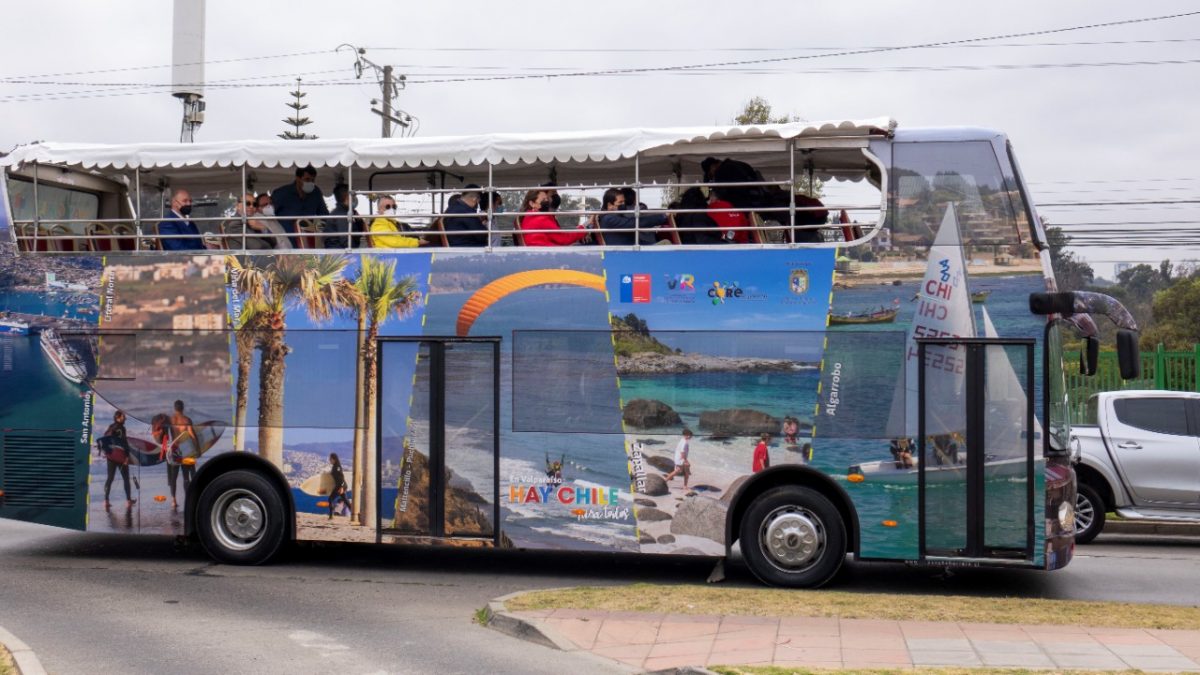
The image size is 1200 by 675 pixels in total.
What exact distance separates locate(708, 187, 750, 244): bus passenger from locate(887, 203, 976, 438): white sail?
5.43 ft

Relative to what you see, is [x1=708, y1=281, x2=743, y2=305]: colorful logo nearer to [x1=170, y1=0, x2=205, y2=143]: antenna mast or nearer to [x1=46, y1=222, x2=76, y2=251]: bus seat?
[x1=46, y1=222, x2=76, y2=251]: bus seat

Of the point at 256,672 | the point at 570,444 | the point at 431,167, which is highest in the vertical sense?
the point at 431,167

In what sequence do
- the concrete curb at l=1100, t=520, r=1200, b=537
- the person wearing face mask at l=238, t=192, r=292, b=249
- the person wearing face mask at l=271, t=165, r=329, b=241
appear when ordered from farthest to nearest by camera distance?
the concrete curb at l=1100, t=520, r=1200, b=537, the person wearing face mask at l=271, t=165, r=329, b=241, the person wearing face mask at l=238, t=192, r=292, b=249

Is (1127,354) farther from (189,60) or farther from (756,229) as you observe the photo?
(189,60)

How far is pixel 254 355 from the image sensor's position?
1233 cm

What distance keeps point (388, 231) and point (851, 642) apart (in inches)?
239

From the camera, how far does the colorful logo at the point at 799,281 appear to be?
11.0 meters

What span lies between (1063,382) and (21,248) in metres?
10.2

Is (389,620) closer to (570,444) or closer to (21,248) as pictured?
(570,444)

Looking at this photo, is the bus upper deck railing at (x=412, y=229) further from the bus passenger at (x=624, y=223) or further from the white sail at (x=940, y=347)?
the white sail at (x=940, y=347)

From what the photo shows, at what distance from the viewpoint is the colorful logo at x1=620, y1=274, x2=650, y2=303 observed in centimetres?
1137

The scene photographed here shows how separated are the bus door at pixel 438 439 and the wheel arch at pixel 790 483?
7.10ft

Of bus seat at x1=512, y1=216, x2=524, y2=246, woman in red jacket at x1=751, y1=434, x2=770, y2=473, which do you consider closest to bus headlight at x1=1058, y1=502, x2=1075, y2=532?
woman in red jacket at x1=751, y1=434, x2=770, y2=473

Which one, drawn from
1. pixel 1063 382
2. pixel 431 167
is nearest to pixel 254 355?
pixel 431 167
